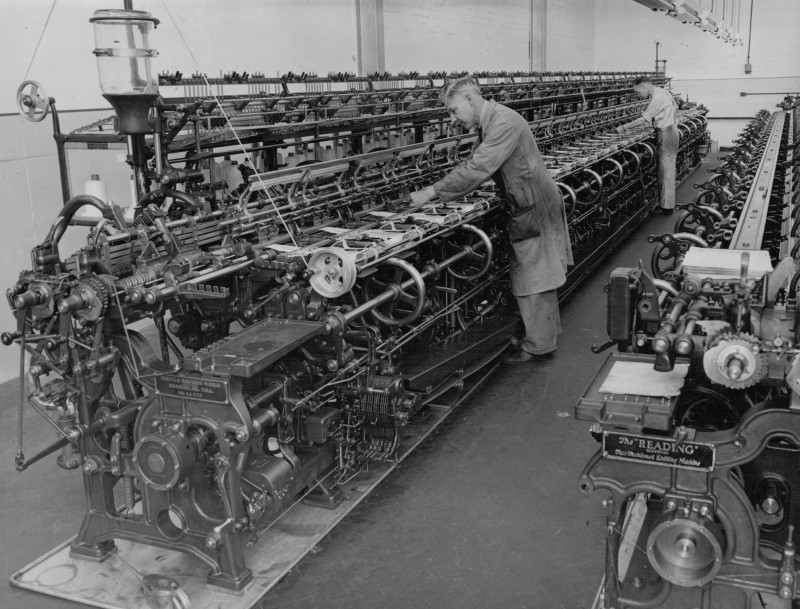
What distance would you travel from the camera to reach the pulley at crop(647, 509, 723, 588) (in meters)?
2.18

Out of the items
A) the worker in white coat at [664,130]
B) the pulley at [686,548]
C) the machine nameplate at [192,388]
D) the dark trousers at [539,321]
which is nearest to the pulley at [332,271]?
the machine nameplate at [192,388]

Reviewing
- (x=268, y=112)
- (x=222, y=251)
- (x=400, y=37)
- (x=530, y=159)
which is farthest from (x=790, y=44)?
(x=222, y=251)

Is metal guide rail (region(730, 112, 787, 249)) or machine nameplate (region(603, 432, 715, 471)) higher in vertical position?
metal guide rail (region(730, 112, 787, 249))

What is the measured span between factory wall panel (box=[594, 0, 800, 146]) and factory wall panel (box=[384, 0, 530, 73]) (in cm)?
620

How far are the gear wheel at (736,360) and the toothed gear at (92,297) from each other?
2.16 metres

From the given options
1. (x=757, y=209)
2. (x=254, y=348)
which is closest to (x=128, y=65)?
(x=254, y=348)

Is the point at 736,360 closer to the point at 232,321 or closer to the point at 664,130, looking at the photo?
the point at 232,321

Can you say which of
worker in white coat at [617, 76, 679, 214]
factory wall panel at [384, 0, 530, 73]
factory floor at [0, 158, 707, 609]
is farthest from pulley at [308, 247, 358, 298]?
worker in white coat at [617, 76, 679, 214]

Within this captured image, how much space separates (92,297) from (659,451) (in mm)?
2089

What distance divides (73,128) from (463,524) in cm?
428

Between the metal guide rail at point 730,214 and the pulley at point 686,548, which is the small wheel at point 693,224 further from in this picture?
the pulley at point 686,548

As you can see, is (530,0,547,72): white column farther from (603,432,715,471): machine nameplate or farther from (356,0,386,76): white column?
(603,432,715,471): machine nameplate

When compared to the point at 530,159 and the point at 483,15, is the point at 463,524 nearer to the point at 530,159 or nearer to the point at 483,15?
the point at 530,159

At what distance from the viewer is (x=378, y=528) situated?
3625 millimetres
